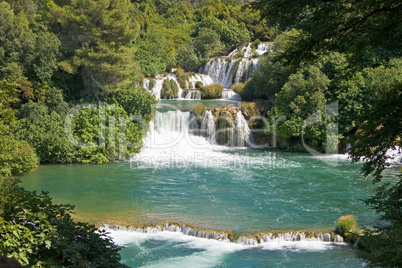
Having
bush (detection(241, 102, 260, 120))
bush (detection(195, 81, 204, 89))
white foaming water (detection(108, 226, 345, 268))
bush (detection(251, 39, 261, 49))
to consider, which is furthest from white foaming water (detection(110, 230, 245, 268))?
bush (detection(251, 39, 261, 49))

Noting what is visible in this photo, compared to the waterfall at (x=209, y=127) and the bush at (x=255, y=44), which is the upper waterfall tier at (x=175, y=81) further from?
the bush at (x=255, y=44)

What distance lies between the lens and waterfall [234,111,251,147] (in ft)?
80.8

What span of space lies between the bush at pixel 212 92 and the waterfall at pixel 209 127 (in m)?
5.52

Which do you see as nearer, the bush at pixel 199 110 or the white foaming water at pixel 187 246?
the white foaming water at pixel 187 246

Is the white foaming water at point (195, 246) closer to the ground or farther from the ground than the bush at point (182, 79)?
closer to the ground

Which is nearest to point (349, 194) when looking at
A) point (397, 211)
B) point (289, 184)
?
point (289, 184)

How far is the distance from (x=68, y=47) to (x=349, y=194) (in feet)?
54.6

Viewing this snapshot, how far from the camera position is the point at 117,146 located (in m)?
22.1

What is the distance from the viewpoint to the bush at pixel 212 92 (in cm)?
3008

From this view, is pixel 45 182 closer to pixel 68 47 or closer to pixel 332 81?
pixel 68 47

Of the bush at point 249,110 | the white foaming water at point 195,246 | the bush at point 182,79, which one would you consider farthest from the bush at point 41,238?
the bush at point 182,79

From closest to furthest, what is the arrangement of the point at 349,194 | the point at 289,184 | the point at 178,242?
the point at 178,242
the point at 349,194
the point at 289,184

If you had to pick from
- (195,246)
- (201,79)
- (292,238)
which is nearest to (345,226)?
(292,238)

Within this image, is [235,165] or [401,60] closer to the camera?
[235,165]
